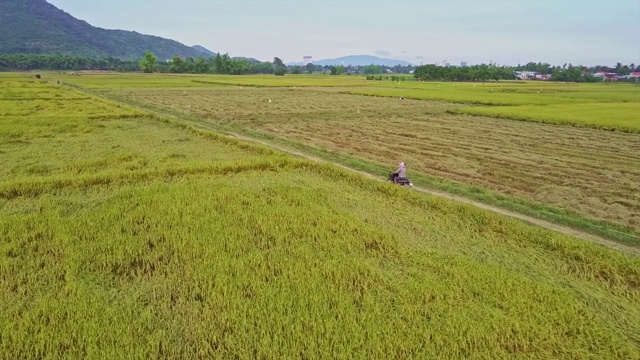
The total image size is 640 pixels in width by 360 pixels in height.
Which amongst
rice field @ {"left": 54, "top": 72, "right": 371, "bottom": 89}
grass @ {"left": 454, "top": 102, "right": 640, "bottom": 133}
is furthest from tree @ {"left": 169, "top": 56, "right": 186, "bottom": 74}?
grass @ {"left": 454, "top": 102, "right": 640, "bottom": 133}

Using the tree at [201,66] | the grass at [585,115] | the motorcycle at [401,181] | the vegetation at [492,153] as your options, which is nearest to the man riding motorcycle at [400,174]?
the motorcycle at [401,181]

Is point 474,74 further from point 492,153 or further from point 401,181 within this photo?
point 401,181

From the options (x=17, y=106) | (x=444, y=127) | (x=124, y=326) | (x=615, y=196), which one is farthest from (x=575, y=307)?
(x=17, y=106)

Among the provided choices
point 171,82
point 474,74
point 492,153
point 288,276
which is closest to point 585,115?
point 492,153

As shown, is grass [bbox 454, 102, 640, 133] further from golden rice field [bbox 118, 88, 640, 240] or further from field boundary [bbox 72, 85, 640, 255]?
field boundary [bbox 72, 85, 640, 255]

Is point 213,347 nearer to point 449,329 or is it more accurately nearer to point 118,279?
point 118,279

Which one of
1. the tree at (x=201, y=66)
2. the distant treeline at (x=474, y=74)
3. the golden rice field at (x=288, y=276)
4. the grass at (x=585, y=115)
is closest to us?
the golden rice field at (x=288, y=276)

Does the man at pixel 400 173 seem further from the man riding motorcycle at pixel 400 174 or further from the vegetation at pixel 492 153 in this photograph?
the vegetation at pixel 492 153
